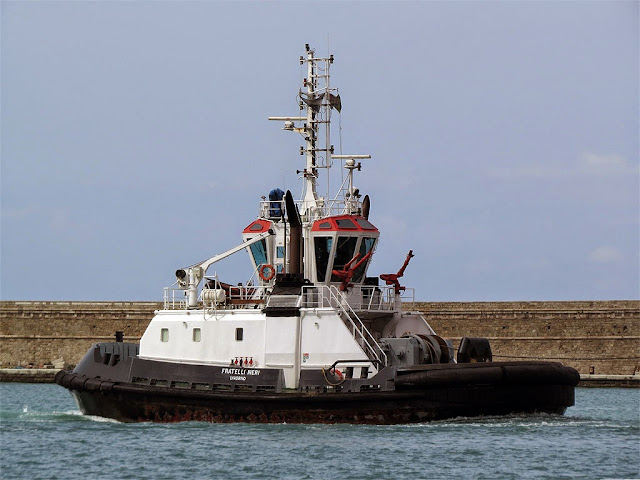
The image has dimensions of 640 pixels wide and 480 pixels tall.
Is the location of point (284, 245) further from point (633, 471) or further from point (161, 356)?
point (633, 471)

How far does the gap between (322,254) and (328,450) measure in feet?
15.4

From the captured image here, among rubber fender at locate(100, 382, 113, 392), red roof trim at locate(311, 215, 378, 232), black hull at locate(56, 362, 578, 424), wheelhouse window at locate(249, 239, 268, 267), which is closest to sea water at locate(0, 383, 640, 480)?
black hull at locate(56, 362, 578, 424)

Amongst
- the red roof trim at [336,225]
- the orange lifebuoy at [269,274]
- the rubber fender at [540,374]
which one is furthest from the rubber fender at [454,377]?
the orange lifebuoy at [269,274]

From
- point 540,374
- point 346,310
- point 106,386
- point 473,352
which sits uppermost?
point 346,310

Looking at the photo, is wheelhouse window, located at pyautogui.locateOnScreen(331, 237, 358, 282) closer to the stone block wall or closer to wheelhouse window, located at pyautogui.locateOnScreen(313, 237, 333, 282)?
wheelhouse window, located at pyautogui.locateOnScreen(313, 237, 333, 282)

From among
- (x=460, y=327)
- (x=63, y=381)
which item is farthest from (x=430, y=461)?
(x=460, y=327)

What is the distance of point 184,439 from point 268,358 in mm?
2320

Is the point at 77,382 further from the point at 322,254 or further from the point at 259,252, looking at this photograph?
the point at 322,254

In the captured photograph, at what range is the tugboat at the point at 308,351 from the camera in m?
21.2

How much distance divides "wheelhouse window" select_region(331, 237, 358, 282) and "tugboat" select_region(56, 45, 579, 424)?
0.7 inches

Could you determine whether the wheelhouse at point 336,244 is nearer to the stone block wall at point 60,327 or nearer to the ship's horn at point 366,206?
the ship's horn at point 366,206

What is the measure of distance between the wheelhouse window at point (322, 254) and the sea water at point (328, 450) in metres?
3.10

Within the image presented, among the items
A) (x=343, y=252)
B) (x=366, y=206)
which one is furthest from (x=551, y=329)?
(x=343, y=252)

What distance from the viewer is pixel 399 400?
68.9ft
